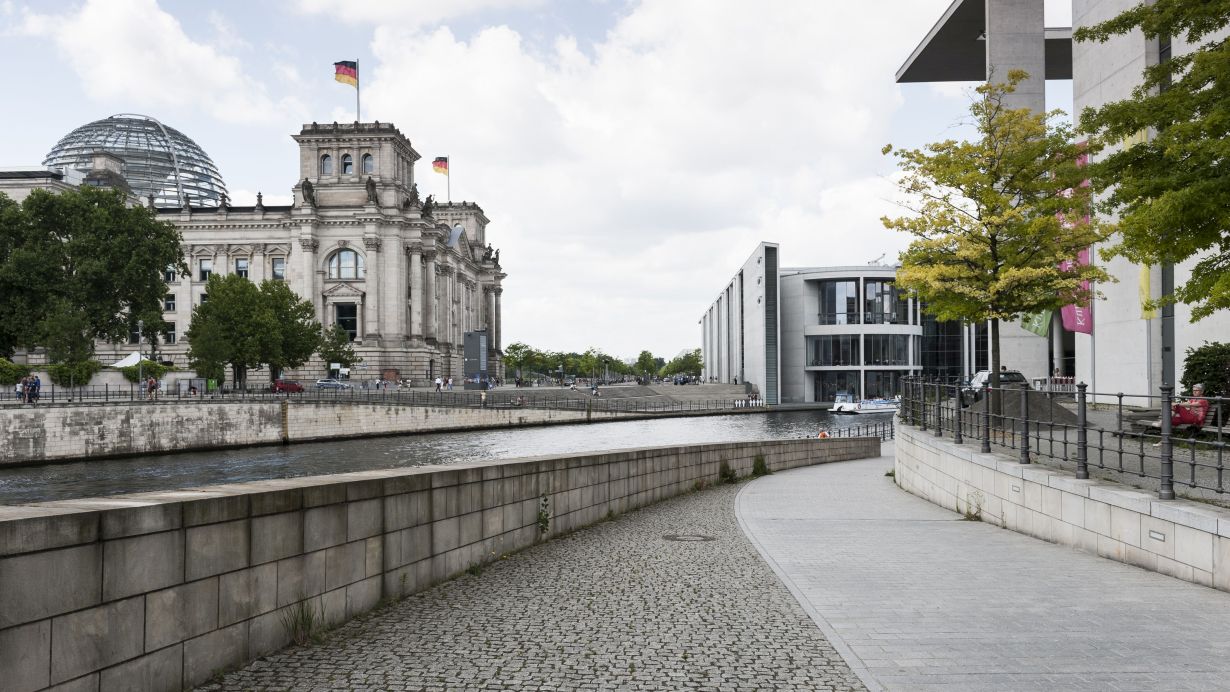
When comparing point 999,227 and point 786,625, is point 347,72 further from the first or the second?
point 786,625

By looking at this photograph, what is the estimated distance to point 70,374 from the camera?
53438 mm

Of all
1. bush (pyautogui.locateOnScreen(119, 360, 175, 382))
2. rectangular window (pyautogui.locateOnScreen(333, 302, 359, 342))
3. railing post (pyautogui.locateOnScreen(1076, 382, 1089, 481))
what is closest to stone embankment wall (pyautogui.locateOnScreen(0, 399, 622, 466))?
bush (pyautogui.locateOnScreen(119, 360, 175, 382))


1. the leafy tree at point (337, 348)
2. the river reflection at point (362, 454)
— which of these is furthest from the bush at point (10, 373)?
the leafy tree at point (337, 348)

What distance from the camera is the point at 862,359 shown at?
90.4m

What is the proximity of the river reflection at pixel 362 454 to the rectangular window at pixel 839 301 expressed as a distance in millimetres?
20179

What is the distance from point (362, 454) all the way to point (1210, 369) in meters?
37.7

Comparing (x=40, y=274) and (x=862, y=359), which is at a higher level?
(x=40, y=274)

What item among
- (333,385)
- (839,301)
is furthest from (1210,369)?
(839,301)

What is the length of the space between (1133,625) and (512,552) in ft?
19.3

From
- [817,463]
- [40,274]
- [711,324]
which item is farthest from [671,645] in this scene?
[711,324]

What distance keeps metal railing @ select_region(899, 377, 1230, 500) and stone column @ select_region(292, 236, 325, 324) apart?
87.8 metres

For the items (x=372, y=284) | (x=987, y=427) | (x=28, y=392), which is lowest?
(x=28, y=392)

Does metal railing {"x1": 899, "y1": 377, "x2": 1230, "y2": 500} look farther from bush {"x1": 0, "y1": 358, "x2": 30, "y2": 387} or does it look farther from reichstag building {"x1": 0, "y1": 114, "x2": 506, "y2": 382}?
reichstag building {"x1": 0, "y1": 114, "x2": 506, "y2": 382}

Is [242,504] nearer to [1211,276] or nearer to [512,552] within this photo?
[512,552]
